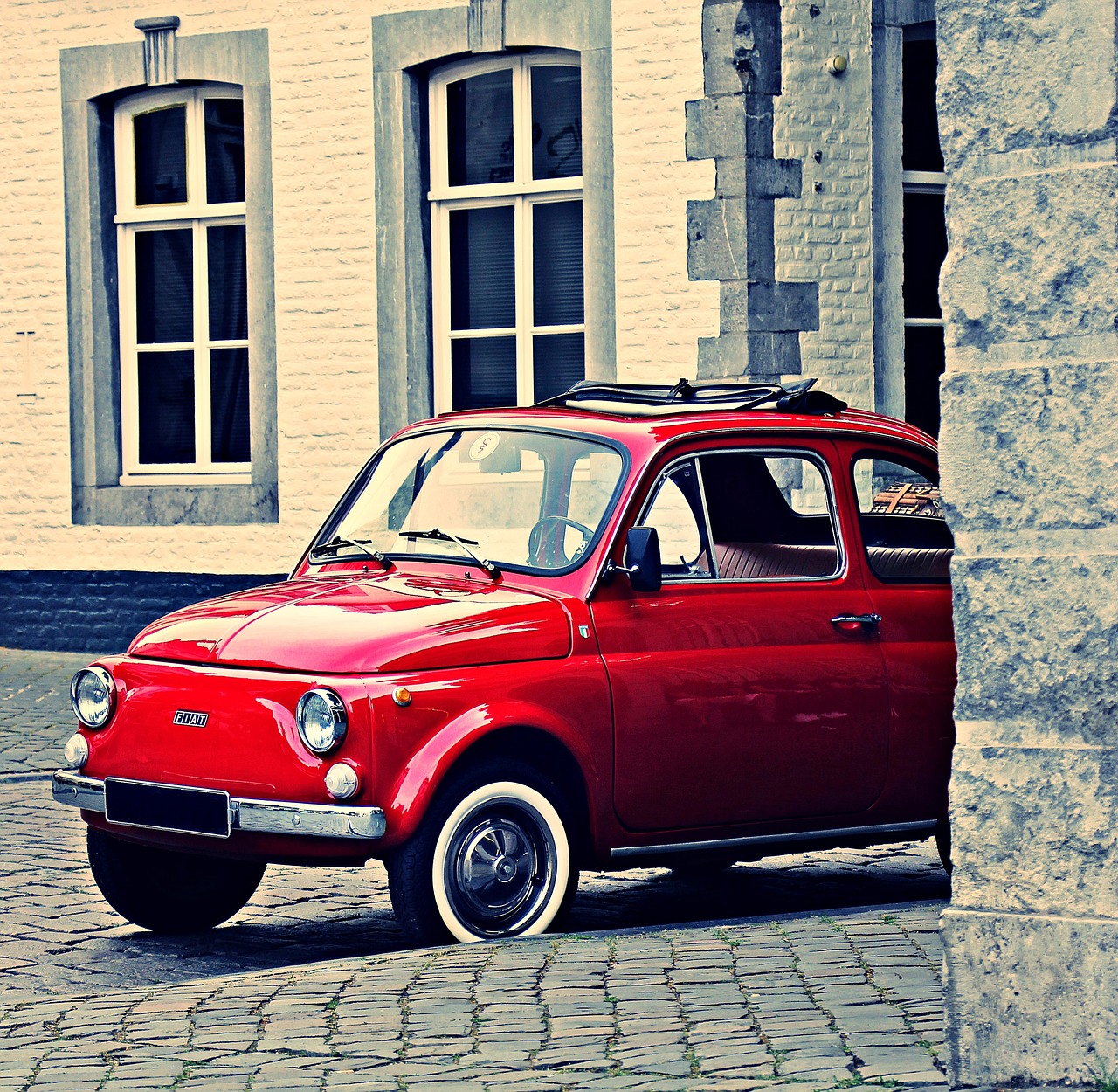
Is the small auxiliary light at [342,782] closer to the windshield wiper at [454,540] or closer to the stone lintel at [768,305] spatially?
the windshield wiper at [454,540]

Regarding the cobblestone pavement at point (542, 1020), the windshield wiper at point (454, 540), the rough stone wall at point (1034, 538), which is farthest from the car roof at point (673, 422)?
the rough stone wall at point (1034, 538)

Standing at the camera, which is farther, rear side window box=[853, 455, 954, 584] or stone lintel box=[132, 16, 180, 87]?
stone lintel box=[132, 16, 180, 87]

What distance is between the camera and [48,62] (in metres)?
17.3

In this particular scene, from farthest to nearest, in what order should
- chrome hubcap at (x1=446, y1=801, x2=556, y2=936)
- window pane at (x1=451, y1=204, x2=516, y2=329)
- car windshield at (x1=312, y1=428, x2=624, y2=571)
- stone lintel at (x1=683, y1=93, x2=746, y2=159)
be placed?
window pane at (x1=451, y1=204, x2=516, y2=329), stone lintel at (x1=683, y1=93, x2=746, y2=159), car windshield at (x1=312, y1=428, x2=624, y2=571), chrome hubcap at (x1=446, y1=801, x2=556, y2=936)

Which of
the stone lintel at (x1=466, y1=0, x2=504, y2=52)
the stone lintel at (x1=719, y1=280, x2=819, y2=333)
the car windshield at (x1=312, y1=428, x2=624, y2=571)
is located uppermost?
the stone lintel at (x1=466, y1=0, x2=504, y2=52)

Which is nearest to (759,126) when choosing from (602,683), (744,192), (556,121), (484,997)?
(744,192)

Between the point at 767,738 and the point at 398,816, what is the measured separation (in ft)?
4.84

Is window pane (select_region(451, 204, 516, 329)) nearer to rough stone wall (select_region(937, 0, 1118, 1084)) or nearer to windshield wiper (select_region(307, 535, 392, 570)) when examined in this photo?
windshield wiper (select_region(307, 535, 392, 570))

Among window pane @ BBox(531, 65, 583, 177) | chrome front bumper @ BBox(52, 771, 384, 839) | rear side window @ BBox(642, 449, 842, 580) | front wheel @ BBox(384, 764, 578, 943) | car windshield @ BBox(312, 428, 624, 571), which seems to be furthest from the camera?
window pane @ BBox(531, 65, 583, 177)

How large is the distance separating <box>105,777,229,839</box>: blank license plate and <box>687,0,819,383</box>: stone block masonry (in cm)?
765

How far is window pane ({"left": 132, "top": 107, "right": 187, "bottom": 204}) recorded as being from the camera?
56.0 feet

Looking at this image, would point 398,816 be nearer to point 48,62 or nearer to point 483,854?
point 483,854

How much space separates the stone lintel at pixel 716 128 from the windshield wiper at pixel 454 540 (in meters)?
6.88

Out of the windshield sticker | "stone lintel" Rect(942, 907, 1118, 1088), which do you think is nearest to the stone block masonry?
the windshield sticker
